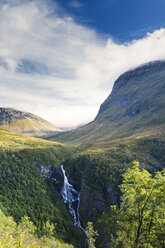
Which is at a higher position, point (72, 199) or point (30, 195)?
point (30, 195)

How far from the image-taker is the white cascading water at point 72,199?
6189 cm

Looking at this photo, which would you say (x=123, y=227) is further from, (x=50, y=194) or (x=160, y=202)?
(x=50, y=194)

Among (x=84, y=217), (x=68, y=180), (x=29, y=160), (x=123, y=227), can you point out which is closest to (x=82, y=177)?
(x=68, y=180)

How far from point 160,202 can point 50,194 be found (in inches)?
2582

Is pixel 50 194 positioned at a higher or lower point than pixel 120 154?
lower

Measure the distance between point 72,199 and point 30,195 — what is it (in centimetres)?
2252

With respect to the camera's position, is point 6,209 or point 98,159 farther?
point 98,159

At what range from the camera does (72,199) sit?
69500 mm

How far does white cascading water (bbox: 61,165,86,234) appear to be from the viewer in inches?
2437

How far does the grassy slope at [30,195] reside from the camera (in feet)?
171

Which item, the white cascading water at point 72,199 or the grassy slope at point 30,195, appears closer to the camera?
the grassy slope at point 30,195

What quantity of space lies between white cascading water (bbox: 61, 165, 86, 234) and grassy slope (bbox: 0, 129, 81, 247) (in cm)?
303

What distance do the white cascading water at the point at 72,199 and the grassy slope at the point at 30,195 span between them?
3.03 meters

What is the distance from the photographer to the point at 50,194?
66.1 m
